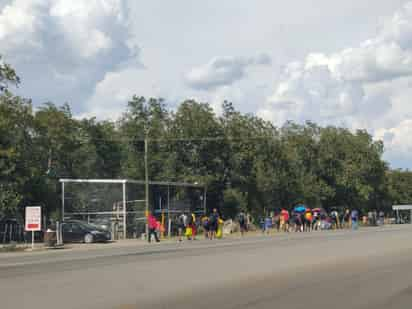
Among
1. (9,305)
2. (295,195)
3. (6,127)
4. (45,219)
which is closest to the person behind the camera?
(9,305)

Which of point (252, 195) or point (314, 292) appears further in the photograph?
point (252, 195)

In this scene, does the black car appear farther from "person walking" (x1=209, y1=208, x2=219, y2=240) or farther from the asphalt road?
the asphalt road

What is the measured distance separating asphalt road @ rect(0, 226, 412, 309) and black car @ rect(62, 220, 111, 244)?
1776 cm

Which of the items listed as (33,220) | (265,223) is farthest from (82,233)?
(265,223)

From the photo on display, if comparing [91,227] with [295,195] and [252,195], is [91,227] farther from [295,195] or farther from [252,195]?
[295,195]

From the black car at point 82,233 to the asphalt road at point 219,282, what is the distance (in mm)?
17765

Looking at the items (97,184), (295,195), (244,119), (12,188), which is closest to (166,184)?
(97,184)

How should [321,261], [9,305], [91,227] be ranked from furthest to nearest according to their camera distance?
[91,227]
[321,261]
[9,305]

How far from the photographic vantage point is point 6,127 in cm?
4291

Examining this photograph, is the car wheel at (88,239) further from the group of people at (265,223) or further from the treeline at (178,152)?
the treeline at (178,152)

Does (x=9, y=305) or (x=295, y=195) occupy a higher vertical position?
(x=295, y=195)

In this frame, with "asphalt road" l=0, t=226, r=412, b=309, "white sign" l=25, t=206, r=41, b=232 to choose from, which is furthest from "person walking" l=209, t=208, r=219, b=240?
"asphalt road" l=0, t=226, r=412, b=309

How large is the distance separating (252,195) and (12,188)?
30469 millimetres

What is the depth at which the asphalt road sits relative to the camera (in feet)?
38.0
